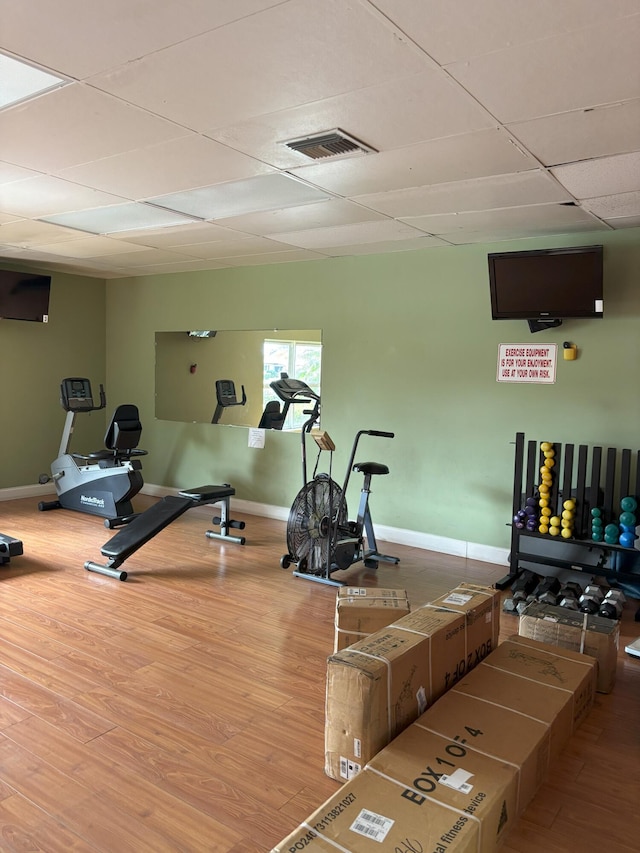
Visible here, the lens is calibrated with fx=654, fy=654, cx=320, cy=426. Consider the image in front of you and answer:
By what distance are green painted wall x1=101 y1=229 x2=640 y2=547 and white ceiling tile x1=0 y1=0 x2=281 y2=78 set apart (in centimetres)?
338

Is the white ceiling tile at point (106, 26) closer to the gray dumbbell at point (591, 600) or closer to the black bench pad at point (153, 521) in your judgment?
the black bench pad at point (153, 521)

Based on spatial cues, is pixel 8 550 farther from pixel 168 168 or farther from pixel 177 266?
pixel 177 266

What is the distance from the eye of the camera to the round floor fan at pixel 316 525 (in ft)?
14.8

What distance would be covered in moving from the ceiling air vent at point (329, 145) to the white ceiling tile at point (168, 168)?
1.02 feet

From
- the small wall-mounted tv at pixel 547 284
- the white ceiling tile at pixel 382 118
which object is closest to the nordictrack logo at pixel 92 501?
the small wall-mounted tv at pixel 547 284

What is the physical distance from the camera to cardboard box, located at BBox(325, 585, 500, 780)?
215 centimetres

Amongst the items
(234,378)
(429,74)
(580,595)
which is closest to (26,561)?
(234,378)

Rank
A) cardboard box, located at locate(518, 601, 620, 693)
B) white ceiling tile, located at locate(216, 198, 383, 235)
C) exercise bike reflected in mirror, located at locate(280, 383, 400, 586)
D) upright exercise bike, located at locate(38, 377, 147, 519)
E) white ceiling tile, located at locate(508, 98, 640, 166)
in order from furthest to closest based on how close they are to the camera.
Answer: upright exercise bike, located at locate(38, 377, 147, 519) → exercise bike reflected in mirror, located at locate(280, 383, 400, 586) → white ceiling tile, located at locate(216, 198, 383, 235) → cardboard box, located at locate(518, 601, 620, 693) → white ceiling tile, located at locate(508, 98, 640, 166)

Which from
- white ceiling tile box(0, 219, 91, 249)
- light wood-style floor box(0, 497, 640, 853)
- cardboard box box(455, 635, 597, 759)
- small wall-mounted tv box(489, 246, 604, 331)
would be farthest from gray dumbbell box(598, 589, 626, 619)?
white ceiling tile box(0, 219, 91, 249)

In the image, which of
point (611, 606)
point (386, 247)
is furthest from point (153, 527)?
point (611, 606)

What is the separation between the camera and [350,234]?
4840mm

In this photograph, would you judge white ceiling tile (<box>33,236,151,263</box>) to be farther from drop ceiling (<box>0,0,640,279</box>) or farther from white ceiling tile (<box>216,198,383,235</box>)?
white ceiling tile (<box>216,198,383,235</box>)

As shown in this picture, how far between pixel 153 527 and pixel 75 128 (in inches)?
109

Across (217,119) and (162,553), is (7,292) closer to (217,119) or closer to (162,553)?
(162,553)
